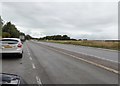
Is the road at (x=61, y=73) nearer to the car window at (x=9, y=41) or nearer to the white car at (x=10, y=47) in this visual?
the white car at (x=10, y=47)

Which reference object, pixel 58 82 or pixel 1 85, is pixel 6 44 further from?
pixel 1 85

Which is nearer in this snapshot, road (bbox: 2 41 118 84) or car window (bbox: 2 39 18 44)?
road (bbox: 2 41 118 84)

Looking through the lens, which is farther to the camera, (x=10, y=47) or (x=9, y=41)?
(x=9, y=41)

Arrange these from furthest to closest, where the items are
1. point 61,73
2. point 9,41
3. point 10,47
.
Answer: point 9,41 → point 10,47 → point 61,73

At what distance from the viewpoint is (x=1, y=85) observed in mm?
3678

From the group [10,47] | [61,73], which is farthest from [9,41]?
[61,73]

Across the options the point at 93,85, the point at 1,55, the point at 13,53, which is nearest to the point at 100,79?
the point at 93,85

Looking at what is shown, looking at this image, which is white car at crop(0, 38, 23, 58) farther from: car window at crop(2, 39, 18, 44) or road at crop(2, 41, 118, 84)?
road at crop(2, 41, 118, 84)

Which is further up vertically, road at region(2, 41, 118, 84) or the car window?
the car window

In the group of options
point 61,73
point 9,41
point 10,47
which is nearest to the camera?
point 61,73

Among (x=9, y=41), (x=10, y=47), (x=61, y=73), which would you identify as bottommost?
(x=61, y=73)

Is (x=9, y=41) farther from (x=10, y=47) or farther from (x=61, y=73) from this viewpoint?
(x=61, y=73)

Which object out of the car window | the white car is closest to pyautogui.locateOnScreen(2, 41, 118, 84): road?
the white car

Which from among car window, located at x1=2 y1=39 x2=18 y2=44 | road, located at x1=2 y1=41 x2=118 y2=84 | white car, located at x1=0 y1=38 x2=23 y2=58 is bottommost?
road, located at x1=2 y1=41 x2=118 y2=84
